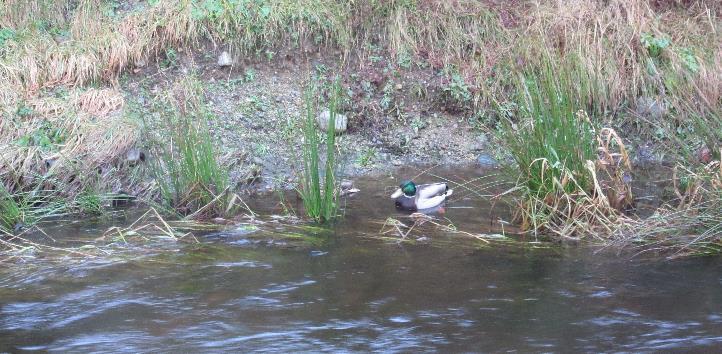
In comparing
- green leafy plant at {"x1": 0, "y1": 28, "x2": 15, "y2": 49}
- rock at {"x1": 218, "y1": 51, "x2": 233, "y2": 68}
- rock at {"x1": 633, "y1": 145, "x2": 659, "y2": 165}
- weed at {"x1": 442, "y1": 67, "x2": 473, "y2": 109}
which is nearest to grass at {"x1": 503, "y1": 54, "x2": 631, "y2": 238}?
rock at {"x1": 633, "y1": 145, "x2": 659, "y2": 165}

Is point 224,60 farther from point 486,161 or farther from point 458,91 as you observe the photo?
point 486,161

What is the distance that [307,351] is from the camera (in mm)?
4098

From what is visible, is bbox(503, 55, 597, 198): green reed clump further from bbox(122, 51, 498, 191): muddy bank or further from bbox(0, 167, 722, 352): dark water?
bbox(122, 51, 498, 191): muddy bank

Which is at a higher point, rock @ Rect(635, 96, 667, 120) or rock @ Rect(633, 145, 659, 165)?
rock @ Rect(635, 96, 667, 120)

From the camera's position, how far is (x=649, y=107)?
8695 millimetres

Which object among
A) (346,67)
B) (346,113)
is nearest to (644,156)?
(346,113)

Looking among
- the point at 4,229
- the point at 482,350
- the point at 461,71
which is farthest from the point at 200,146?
the point at 461,71

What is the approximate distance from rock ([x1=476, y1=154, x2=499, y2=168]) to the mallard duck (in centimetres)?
140

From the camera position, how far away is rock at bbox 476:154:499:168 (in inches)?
330

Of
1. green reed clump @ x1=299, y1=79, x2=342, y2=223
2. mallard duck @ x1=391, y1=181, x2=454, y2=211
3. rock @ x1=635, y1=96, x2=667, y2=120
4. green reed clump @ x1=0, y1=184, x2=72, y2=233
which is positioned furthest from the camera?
rock @ x1=635, y1=96, x2=667, y2=120

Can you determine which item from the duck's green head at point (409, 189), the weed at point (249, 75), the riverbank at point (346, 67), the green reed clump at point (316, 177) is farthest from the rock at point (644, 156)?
the weed at point (249, 75)

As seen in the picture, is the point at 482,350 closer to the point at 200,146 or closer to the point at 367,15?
the point at 200,146

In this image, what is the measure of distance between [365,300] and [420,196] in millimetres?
2176

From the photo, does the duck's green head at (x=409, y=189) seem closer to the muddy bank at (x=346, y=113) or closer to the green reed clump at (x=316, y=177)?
the green reed clump at (x=316, y=177)
